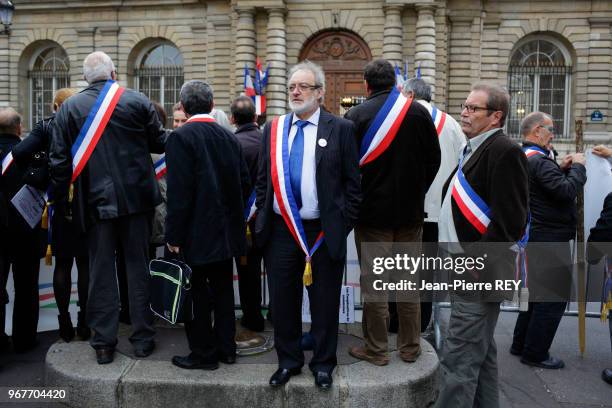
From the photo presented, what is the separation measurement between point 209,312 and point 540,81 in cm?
2363

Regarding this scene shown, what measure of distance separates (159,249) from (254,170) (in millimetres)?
1771

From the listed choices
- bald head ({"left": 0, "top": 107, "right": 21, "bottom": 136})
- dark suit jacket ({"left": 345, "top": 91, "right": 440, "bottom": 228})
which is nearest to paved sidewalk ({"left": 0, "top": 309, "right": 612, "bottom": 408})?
dark suit jacket ({"left": 345, "top": 91, "right": 440, "bottom": 228})

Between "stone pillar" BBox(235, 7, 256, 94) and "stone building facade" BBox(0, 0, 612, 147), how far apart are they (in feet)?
0.13

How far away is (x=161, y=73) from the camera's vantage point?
86.0ft

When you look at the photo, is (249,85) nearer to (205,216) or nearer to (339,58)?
(339,58)

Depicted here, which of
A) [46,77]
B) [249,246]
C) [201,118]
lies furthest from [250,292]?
[46,77]

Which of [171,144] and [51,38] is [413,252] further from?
[51,38]

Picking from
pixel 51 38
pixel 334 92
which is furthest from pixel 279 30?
pixel 51 38

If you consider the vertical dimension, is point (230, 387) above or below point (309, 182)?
below

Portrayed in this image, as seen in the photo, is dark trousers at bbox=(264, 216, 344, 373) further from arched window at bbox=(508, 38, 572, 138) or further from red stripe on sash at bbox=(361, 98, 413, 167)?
arched window at bbox=(508, 38, 572, 138)

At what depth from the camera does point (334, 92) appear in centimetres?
2381

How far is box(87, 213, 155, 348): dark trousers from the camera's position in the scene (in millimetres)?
4156

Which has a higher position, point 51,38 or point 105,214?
point 51,38

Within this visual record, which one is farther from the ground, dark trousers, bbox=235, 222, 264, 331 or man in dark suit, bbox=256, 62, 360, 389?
man in dark suit, bbox=256, 62, 360, 389
